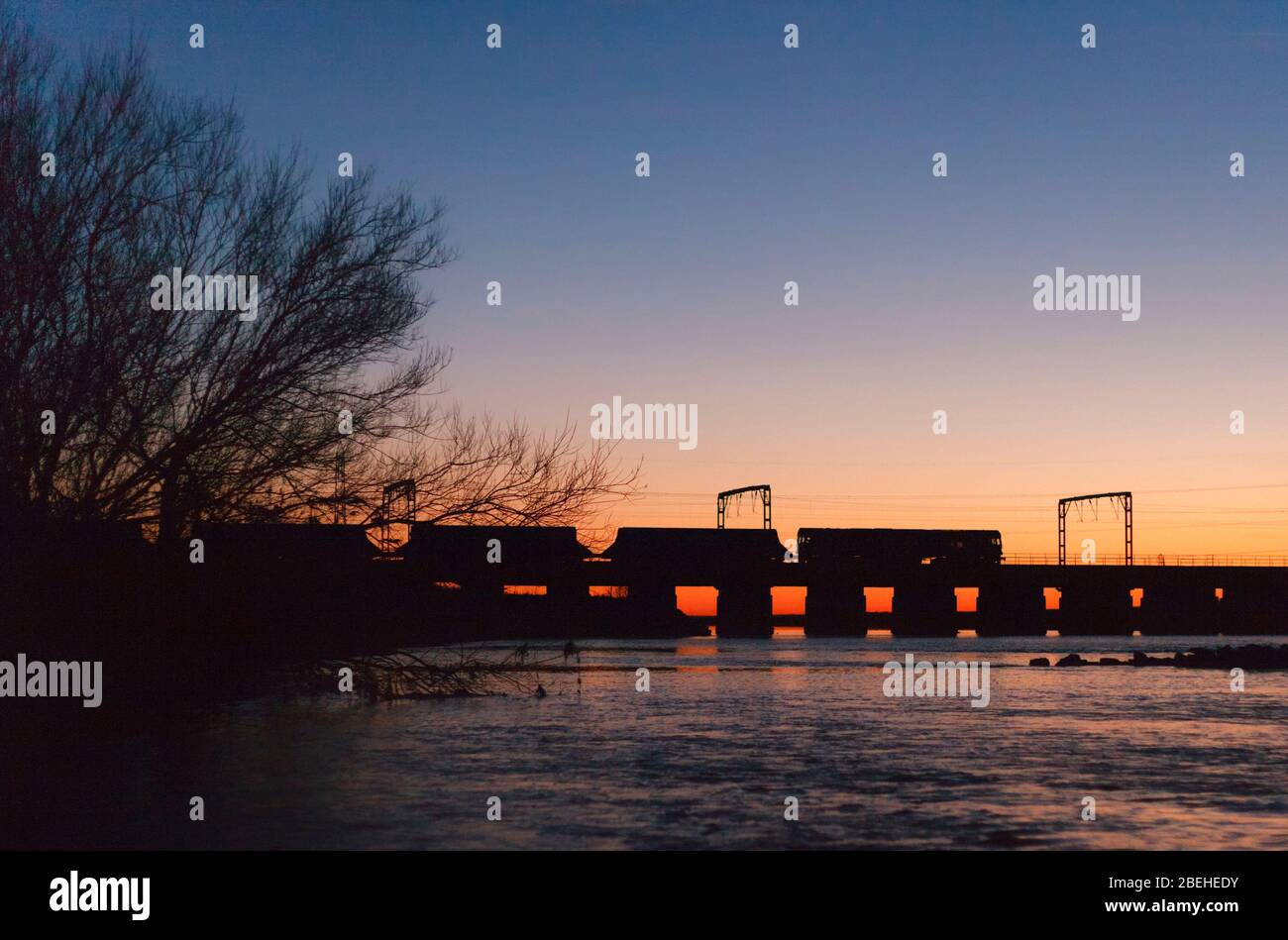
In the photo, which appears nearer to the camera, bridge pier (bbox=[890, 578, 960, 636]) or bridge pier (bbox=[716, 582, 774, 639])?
bridge pier (bbox=[890, 578, 960, 636])

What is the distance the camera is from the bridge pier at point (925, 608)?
5428 inches

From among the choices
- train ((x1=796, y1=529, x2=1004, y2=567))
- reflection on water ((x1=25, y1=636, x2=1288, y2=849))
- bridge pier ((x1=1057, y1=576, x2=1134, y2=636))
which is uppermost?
train ((x1=796, y1=529, x2=1004, y2=567))

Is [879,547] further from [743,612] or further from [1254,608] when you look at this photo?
[1254,608]

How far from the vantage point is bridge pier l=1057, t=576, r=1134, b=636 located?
152500 millimetres

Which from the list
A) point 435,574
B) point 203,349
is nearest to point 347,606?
point 435,574

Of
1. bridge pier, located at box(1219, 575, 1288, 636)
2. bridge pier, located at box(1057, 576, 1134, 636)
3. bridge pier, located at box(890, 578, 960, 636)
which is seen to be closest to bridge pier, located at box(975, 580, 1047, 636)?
bridge pier, located at box(1057, 576, 1134, 636)

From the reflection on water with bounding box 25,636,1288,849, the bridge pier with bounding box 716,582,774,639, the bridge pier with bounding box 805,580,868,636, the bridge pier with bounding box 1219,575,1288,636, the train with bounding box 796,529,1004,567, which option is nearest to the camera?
the reflection on water with bounding box 25,636,1288,849

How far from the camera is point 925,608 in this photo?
5517 inches

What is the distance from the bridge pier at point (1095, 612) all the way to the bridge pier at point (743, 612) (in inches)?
1469

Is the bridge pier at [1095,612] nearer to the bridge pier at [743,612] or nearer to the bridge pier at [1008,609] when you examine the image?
the bridge pier at [1008,609]

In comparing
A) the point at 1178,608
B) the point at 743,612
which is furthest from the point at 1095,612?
the point at 743,612

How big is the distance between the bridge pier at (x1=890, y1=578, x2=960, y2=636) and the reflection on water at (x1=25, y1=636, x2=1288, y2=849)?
322 feet

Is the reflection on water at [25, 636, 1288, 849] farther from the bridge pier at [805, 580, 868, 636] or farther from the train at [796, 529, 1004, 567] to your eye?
the bridge pier at [805, 580, 868, 636]

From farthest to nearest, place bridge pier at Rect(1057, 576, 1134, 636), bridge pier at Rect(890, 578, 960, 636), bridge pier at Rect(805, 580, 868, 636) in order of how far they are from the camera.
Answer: bridge pier at Rect(1057, 576, 1134, 636) < bridge pier at Rect(805, 580, 868, 636) < bridge pier at Rect(890, 578, 960, 636)
